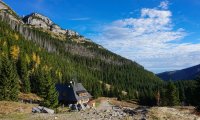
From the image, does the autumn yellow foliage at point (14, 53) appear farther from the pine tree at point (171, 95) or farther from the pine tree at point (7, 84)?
the pine tree at point (171, 95)

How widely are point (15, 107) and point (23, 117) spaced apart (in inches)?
355

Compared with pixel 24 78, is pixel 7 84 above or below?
below

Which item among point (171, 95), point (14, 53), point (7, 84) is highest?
point (14, 53)

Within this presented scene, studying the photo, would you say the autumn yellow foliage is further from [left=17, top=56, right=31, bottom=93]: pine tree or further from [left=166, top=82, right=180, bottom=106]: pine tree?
[left=166, top=82, right=180, bottom=106]: pine tree

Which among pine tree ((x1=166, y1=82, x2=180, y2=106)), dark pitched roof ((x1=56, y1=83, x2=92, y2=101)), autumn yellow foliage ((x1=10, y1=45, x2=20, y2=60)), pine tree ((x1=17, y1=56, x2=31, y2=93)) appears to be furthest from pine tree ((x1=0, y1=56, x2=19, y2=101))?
autumn yellow foliage ((x1=10, y1=45, x2=20, y2=60))

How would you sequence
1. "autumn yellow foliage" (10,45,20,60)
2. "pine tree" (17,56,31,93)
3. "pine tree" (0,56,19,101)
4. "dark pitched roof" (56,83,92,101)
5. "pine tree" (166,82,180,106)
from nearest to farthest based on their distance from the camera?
"pine tree" (0,56,19,101) → "dark pitched roof" (56,83,92,101) → "pine tree" (166,82,180,106) → "pine tree" (17,56,31,93) → "autumn yellow foliage" (10,45,20,60)

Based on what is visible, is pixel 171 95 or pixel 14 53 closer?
pixel 171 95

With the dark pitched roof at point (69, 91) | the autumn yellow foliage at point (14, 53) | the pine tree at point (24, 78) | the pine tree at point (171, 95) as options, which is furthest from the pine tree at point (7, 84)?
the autumn yellow foliage at point (14, 53)

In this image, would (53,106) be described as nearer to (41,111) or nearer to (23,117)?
(41,111)

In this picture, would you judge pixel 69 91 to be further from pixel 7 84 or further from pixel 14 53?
pixel 14 53

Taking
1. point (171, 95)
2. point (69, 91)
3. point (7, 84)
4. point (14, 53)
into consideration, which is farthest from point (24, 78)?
point (171, 95)

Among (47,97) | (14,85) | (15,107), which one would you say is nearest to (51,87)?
(47,97)

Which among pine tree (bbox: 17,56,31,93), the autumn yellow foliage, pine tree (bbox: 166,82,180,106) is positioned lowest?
pine tree (bbox: 166,82,180,106)

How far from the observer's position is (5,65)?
Answer: 81.0 m
